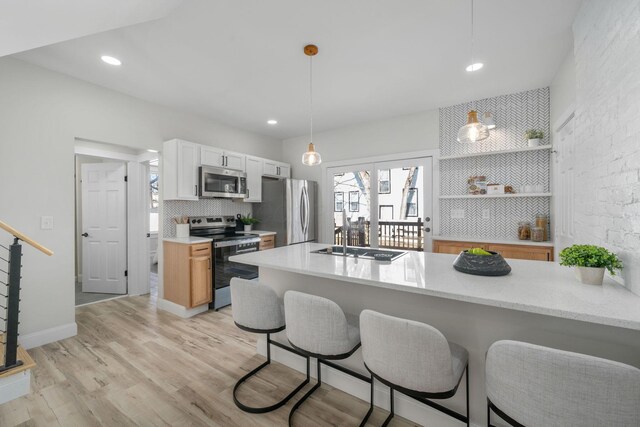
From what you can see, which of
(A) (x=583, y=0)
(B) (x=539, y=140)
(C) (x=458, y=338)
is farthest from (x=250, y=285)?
(B) (x=539, y=140)

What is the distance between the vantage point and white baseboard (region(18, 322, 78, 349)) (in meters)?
2.62

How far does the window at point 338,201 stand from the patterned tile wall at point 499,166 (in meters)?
1.64

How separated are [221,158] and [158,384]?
9.61 ft

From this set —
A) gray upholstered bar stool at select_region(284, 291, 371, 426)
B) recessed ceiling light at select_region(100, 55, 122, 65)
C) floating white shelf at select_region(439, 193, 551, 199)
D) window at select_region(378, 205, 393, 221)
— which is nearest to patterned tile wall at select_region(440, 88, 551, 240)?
floating white shelf at select_region(439, 193, 551, 199)

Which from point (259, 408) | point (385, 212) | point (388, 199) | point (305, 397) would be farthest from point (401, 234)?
point (259, 408)

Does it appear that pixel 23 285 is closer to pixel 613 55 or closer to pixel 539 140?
pixel 613 55

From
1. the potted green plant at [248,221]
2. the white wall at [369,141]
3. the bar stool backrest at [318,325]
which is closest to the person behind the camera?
the bar stool backrest at [318,325]

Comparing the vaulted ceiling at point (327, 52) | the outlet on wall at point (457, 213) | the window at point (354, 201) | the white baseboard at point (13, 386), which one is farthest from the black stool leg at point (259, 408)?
the window at point (354, 201)

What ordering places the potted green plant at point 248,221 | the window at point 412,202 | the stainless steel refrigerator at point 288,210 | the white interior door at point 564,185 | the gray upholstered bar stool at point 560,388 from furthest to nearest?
the potted green plant at point 248,221 < the stainless steel refrigerator at point 288,210 < the window at point 412,202 < the white interior door at point 564,185 < the gray upholstered bar stool at point 560,388

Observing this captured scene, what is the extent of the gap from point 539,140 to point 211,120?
4.49 meters

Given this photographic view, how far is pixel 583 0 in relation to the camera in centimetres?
192

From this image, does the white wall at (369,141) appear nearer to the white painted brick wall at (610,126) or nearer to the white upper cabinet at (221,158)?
the white upper cabinet at (221,158)

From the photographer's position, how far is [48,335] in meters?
2.76

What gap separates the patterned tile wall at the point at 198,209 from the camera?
12.5 feet
